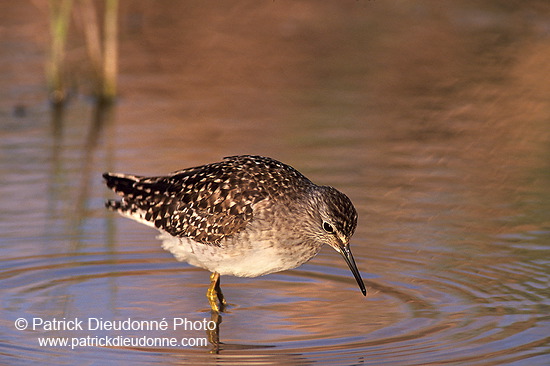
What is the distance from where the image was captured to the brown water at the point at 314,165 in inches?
368

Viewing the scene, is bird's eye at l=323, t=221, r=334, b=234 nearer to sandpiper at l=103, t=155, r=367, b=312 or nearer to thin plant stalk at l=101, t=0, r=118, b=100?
sandpiper at l=103, t=155, r=367, b=312

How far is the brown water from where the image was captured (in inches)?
368

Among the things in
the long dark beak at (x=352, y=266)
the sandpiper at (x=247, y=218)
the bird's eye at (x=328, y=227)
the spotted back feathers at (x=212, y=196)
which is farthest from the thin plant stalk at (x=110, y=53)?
the long dark beak at (x=352, y=266)

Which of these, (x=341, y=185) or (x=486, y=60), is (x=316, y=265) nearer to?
(x=341, y=185)

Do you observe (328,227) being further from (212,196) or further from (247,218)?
(212,196)

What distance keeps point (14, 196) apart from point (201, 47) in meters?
8.08

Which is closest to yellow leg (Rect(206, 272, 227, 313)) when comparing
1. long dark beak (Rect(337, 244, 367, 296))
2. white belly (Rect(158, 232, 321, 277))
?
white belly (Rect(158, 232, 321, 277))

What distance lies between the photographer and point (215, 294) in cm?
1029

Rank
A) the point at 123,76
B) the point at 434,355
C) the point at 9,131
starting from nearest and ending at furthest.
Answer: the point at 434,355
the point at 9,131
the point at 123,76

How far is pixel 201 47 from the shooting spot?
20438mm

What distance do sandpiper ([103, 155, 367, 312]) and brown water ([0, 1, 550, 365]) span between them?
475 millimetres

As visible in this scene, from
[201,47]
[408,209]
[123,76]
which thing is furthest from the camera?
[201,47]

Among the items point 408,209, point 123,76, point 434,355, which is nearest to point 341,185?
point 408,209

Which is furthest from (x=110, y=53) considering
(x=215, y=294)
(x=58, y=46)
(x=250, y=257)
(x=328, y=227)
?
(x=328, y=227)
